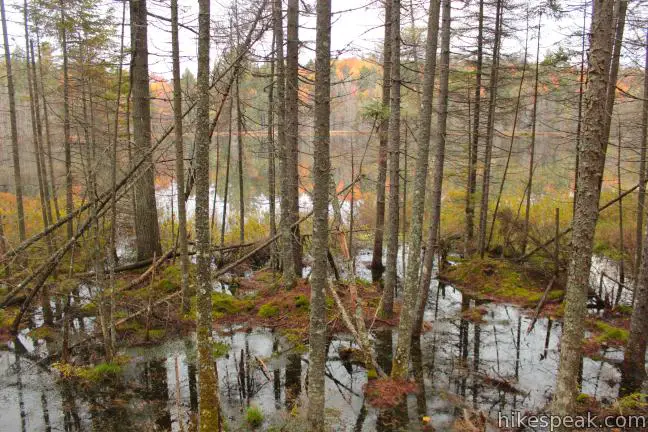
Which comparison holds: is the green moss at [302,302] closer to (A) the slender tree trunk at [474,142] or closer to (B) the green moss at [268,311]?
(B) the green moss at [268,311]

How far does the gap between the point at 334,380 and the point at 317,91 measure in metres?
5.81

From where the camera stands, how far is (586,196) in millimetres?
4734

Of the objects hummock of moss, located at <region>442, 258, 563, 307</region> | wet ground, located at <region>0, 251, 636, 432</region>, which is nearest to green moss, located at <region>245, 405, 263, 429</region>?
wet ground, located at <region>0, 251, 636, 432</region>

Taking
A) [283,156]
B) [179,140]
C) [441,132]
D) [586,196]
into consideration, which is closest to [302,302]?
[283,156]

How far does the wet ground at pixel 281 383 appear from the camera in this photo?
23.0 feet

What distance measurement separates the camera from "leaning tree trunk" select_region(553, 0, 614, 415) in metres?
4.57

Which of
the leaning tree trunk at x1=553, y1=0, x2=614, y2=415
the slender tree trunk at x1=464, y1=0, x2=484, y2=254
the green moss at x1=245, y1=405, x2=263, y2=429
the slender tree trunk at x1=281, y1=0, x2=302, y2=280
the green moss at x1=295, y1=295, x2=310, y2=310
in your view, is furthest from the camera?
the slender tree trunk at x1=464, y1=0, x2=484, y2=254

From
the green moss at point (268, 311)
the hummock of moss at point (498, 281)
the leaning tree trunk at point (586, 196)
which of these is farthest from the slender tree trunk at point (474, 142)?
the leaning tree trunk at point (586, 196)

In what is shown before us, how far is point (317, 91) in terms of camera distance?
17.2ft

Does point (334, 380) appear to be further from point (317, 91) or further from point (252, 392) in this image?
point (317, 91)

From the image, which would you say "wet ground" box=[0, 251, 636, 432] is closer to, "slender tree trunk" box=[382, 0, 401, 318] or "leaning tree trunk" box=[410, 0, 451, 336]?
"slender tree trunk" box=[382, 0, 401, 318]

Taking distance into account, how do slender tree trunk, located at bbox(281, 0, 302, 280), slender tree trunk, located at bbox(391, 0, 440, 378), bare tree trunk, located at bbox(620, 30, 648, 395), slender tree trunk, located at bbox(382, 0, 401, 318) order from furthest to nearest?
slender tree trunk, located at bbox(281, 0, 302, 280), slender tree trunk, located at bbox(382, 0, 401, 318), bare tree trunk, located at bbox(620, 30, 648, 395), slender tree trunk, located at bbox(391, 0, 440, 378)

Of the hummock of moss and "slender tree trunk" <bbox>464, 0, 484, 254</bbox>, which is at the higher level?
"slender tree trunk" <bbox>464, 0, 484, 254</bbox>

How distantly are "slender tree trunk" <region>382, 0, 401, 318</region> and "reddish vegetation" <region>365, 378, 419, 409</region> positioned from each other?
8.26ft
